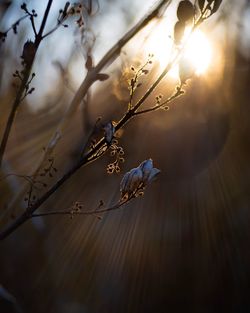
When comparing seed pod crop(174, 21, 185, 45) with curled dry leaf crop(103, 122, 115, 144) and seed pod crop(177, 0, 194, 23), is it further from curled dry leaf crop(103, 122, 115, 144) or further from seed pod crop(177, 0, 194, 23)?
curled dry leaf crop(103, 122, 115, 144)

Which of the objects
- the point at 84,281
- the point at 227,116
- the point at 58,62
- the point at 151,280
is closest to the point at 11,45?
the point at 58,62

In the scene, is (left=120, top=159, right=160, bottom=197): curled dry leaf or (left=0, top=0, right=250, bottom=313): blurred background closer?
(left=120, top=159, right=160, bottom=197): curled dry leaf

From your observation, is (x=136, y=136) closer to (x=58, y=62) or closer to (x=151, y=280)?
(x=151, y=280)

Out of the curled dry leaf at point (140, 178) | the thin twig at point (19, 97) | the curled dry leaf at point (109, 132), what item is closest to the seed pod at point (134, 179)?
the curled dry leaf at point (140, 178)

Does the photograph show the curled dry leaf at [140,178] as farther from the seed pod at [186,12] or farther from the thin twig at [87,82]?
the seed pod at [186,12]

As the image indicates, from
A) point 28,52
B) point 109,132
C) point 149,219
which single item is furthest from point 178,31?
point 149,219

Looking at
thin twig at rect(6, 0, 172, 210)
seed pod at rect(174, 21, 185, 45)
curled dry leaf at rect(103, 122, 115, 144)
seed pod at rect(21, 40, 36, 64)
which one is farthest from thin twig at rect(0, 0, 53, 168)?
seed pod at rect(174, 21, 185, 45)

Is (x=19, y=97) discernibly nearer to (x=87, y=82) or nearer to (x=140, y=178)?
(x=87, y=82)
